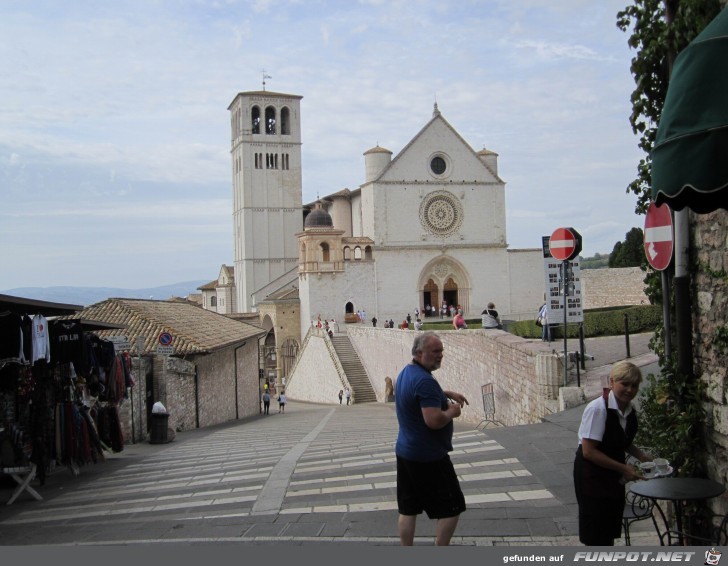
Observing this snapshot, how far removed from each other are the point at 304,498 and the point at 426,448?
2916 millimetres

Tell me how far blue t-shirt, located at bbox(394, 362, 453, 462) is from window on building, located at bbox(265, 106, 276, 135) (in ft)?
214

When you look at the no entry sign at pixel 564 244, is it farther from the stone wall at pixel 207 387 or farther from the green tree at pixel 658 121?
the stone wall at pixel 207 387

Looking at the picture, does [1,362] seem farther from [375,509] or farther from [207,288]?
[207,288]

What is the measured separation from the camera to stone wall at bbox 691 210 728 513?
5.44 meters

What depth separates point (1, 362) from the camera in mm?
9781

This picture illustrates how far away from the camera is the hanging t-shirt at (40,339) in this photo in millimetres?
9961

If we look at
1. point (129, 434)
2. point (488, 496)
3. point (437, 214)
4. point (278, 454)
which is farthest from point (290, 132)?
point (488, 496)

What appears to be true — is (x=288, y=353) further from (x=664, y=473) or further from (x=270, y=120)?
(x=664, y=473)

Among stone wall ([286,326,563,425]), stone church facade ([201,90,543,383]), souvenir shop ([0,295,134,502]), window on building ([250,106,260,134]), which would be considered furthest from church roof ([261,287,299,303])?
souvenir shop ([0,295,134,502])

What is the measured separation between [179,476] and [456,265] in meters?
45.2

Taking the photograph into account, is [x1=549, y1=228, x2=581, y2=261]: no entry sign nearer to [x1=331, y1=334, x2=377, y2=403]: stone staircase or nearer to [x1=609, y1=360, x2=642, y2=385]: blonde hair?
[x1=609, y1=360, x2=642, y2=385]: blonde hair

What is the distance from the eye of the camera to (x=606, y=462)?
Result: 4918mm

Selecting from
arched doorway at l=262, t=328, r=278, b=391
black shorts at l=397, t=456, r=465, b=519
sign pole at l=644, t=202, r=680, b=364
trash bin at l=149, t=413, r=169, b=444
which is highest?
sign pole at l=644, t=202, r=680, b=364

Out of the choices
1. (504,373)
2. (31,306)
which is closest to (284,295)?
(504,373)
